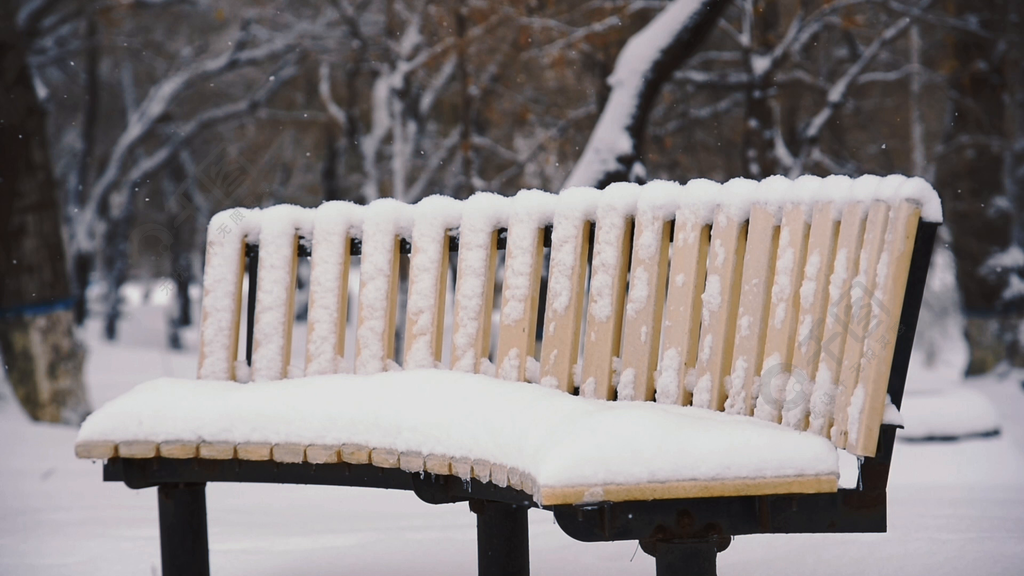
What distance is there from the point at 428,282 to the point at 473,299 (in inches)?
6.7

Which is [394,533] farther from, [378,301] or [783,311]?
[783,311]

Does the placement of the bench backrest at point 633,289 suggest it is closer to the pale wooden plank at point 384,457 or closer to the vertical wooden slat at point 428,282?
the vertical wooden slat at point 428,282

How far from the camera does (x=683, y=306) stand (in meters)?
2.65

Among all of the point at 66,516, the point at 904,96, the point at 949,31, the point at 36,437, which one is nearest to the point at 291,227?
the point at 66,516

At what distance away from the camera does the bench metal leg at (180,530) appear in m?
3.14

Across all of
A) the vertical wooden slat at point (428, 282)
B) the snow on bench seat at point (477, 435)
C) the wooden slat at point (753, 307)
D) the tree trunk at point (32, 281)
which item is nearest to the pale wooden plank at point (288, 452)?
the snow on bench seat at point (477, 435)

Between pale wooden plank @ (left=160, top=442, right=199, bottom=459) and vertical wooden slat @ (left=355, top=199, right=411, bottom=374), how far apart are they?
0.65m

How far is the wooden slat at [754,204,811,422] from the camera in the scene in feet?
7.95

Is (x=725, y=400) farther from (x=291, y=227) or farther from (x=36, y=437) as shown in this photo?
(x=36, y=437)

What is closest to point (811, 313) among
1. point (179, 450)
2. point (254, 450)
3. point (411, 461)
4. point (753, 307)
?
point (753, 307)

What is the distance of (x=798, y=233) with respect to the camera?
95.4 inches

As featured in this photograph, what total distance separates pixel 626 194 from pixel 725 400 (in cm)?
67

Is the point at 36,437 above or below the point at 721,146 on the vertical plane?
below

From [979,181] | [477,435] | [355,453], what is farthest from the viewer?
[979,181]
